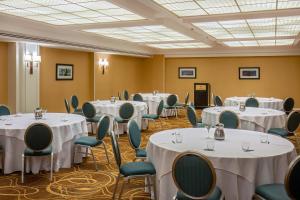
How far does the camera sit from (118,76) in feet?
52.0

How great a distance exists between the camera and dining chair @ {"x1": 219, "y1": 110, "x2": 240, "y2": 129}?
20.1ft

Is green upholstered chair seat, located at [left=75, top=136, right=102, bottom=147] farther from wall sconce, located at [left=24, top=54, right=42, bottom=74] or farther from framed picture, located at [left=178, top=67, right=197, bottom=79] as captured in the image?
framed picture, located at [left=178, top=67, right=197, bottom=79]

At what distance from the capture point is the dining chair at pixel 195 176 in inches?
A: 114

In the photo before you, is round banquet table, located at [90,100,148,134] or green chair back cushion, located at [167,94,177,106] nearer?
round banquet table, located at [90,100,148,134]

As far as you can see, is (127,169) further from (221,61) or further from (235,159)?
(221,61)

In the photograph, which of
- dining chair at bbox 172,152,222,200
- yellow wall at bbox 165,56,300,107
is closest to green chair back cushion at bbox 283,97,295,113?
yellow wall at bbox 165,56,300,107

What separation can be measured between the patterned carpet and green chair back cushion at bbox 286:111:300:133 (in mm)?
3304

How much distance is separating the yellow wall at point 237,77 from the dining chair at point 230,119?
33.5 feet

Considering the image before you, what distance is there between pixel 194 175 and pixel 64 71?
10027 millimetres

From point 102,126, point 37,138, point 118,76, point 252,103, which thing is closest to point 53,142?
point 37,138

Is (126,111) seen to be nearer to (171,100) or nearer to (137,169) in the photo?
(171,100)

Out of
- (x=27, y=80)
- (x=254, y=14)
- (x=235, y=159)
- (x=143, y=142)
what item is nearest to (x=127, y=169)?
(x=235, y=159)

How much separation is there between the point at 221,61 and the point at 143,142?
9.65 m

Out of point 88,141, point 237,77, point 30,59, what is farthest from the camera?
point 237,77
